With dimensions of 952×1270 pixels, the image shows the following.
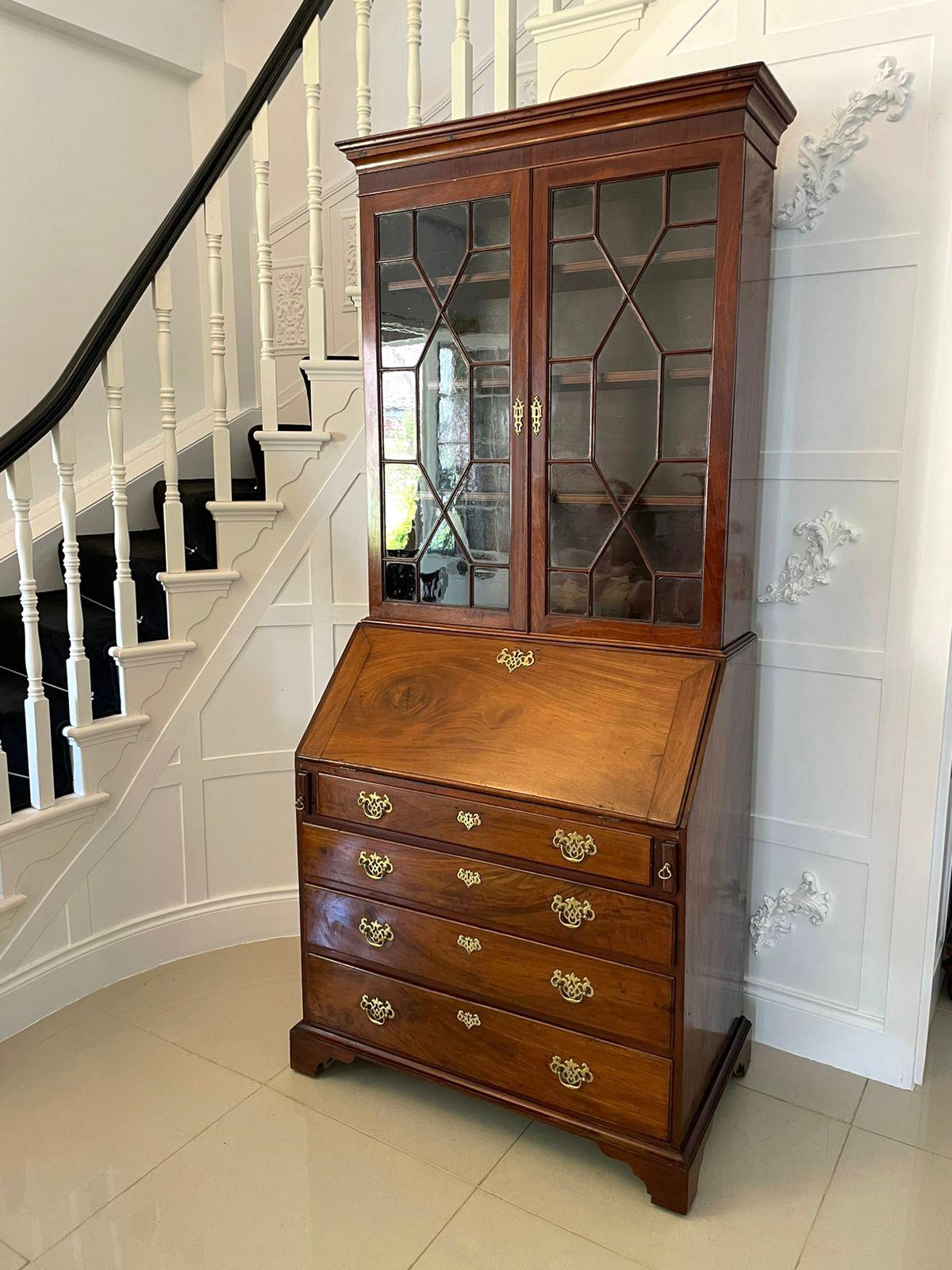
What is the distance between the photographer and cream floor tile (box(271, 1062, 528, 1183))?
1955mm

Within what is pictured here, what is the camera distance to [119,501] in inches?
95.0

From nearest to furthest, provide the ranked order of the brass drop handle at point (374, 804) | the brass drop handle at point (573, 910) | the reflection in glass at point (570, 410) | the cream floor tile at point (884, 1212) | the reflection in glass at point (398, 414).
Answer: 1. the cream floor tile at point (884, 1212)
2. the brass drop handle at point (573, 910)
3. the reflection in glass at point (570, 410)
4. the brass drop handle at point (374, 804)
5. the reflection in glass at point (398, 414)

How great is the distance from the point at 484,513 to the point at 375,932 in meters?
0.98

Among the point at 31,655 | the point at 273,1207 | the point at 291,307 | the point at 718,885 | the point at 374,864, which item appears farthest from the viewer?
Answer: the point at 291,307

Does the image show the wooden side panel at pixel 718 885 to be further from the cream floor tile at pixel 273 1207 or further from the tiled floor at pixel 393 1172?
the cream floor tile at pixel 273 1207

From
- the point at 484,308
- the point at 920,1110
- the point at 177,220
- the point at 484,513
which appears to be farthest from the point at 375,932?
the point at 177,220

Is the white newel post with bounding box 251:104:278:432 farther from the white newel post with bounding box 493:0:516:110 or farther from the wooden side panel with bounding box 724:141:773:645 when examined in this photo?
the wooden side panel with bounding box 724:141:773:645

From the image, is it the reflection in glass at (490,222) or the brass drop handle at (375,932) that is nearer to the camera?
the reflection in glass at (490,222)

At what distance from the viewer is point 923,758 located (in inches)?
79.4

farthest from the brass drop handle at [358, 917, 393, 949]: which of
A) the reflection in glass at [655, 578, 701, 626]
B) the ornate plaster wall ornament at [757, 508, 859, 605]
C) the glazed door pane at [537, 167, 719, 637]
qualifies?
the ornate plaster wall ornament at [757, 508, 859, 605]

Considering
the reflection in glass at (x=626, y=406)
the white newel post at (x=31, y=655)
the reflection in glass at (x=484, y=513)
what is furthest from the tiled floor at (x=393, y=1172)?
the reflection in glass at (x=626, y=406)

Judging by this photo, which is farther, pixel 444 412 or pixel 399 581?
pixel 399 581

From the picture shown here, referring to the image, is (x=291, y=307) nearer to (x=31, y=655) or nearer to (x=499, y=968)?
(x=31, y=655)

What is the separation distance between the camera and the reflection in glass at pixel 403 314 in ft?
6.68
